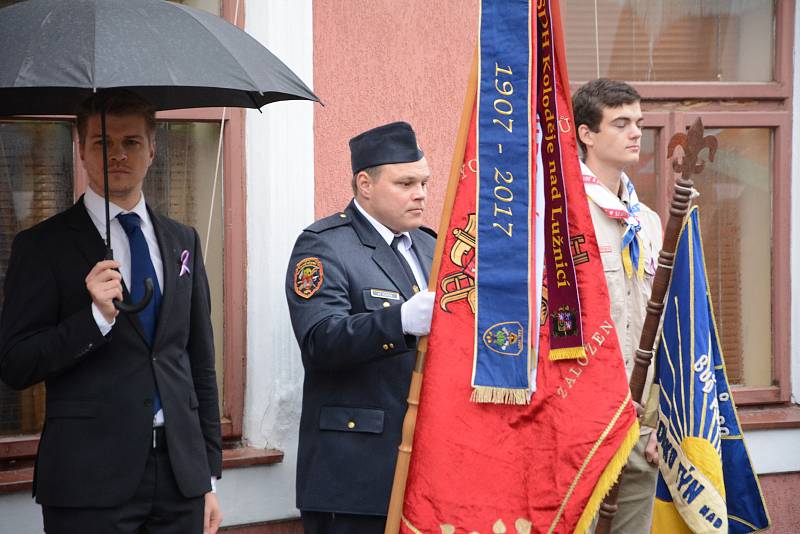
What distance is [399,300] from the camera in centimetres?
356

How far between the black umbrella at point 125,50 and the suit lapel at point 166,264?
171 mm

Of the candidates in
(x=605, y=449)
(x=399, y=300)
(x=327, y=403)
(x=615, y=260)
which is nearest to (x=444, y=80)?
(x=615, y=260)

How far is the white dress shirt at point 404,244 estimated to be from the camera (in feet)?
12.1

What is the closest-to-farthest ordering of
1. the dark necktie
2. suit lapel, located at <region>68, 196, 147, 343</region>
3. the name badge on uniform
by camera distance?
1. suit lapel, located at <region>68, 196, 147, 343</region>
2. the name badge on uniform
3. the dark necktie

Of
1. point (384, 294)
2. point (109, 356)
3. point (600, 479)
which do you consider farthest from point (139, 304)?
point (600, 479)

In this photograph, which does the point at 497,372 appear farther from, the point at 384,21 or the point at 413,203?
the point at 384,21

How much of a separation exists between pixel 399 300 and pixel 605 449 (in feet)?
2.70

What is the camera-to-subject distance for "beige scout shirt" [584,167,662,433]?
13.3 feet

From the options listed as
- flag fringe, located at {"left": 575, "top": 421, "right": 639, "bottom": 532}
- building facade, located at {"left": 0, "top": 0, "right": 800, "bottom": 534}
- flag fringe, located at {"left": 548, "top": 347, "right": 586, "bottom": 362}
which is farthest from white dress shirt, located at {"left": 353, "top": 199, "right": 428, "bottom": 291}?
flag fringe, located at {"left": 575, "top": 421, "right": 639, "bottom": 532}

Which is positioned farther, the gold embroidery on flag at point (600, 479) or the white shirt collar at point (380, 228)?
the white shirt collar at point (380, 228)

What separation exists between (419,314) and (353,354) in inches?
9.6

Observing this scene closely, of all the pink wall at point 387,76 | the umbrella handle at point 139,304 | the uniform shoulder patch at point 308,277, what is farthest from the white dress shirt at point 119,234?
the pink wall at point 387,76

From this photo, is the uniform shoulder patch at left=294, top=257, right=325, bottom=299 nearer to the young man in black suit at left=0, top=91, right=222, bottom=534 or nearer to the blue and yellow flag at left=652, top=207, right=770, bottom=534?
the young man in black suit at left=0, top=91, right=222, bottom=534

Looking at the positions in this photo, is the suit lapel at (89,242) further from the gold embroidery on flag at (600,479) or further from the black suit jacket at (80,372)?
the gold embroidery on flag at (600,479)
